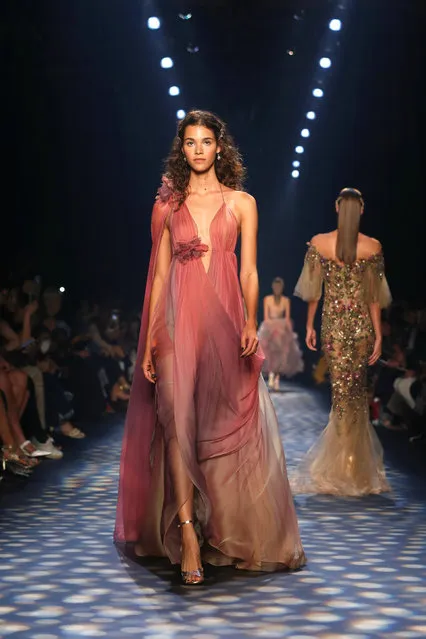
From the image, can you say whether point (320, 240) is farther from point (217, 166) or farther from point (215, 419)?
point (215, 419)

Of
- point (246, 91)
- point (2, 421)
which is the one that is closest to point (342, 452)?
point (2, 421)

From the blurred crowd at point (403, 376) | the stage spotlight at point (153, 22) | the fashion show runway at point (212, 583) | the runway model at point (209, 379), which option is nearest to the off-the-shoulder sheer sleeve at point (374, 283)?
the fashion show runway at point (212, 583)

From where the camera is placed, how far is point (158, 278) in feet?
13.5

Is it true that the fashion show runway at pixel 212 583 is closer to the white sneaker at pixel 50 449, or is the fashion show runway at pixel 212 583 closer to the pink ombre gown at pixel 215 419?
the pink ombre gown at pixel 215 419

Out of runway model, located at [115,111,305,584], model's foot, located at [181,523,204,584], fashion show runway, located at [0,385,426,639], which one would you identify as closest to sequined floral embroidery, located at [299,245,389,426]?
fashion show runway, located at [0,385,426,639]

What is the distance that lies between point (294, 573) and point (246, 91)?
12.1 m

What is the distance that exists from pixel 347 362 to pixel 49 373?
8.69 ft

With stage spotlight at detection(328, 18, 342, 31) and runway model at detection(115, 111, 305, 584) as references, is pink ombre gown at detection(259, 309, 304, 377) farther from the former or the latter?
runway model at detection(115, 111, 305, 584)

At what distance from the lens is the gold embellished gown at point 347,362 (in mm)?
5984

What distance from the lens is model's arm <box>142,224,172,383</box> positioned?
4055 mm

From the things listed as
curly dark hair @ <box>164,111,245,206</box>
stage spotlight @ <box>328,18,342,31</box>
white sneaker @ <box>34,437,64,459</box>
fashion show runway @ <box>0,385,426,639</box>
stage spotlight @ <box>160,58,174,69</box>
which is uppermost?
stage spotlight @ <box>328,18,342,31</box>

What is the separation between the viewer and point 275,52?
13.2 meters

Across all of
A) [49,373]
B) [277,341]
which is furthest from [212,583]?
[277,341]

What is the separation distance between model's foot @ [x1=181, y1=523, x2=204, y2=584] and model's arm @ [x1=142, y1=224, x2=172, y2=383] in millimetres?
577
